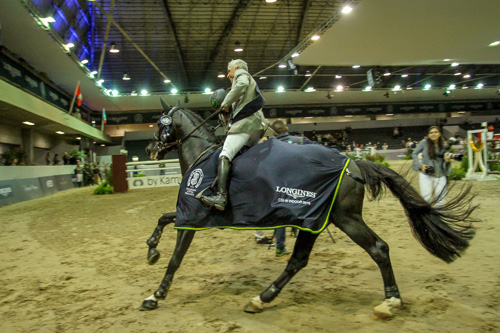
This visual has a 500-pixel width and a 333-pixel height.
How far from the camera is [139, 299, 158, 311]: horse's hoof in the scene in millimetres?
3102

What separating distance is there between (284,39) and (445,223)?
22273 millimetres

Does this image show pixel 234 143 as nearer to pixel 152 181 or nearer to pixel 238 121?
pixel 238 121

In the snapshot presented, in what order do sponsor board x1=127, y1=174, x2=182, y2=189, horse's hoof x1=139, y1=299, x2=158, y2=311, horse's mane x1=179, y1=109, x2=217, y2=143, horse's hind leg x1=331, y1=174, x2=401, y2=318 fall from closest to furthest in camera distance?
horse's hind leg x1=331, y1=174, x2=401, y2=318, horse's hoof x1=139, y1=299, x2=158, y2=311, horse's mane x1=179, y1=109, x2=217, y2=143, sponsor board x1=127, y1=174, x2=182, y2=189

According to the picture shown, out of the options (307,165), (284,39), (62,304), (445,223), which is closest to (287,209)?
(307,165)

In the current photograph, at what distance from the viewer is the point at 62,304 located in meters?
3.33

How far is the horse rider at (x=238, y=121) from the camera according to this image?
3.17 metres

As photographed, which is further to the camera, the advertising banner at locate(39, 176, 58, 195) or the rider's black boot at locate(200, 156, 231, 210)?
the advertising banner at locate(39, 176, 58, 195)

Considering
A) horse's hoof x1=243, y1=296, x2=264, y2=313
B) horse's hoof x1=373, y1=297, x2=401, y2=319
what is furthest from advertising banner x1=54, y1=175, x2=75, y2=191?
horse's hoof x1=373, y1=297, x2=401, y2=319

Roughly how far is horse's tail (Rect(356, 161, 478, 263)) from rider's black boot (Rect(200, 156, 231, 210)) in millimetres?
1323

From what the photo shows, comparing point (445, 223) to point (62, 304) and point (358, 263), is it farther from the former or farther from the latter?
point (62, 304)

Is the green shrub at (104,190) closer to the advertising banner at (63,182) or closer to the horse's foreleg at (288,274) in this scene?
the advertising banner at (63,182)

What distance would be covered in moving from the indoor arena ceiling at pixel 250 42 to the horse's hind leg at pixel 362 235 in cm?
972

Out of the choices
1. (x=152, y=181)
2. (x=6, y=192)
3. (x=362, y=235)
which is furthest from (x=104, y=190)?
(x=362, y=235)

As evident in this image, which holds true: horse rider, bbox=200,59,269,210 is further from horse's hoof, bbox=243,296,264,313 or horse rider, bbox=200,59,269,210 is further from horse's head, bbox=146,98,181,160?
horse's hoof, bbox=243,296,264,313
